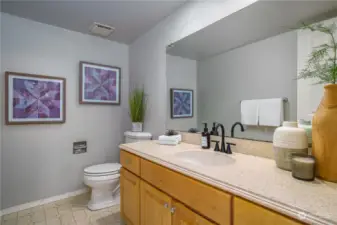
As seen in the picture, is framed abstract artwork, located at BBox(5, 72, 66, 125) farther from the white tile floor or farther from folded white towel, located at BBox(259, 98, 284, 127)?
folded white towel, located at BBox(259, 98, 284, 127)

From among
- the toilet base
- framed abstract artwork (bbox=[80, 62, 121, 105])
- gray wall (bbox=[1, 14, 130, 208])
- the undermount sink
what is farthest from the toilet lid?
the undermount sink

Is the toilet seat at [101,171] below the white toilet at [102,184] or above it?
above

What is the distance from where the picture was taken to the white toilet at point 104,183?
6.28 feet

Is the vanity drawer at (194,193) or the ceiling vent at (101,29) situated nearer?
the vanity drawer at (194,193)

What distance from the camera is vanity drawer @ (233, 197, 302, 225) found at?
584 millimetres

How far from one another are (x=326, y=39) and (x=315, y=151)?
61cm

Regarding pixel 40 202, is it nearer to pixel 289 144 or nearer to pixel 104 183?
pixel 104 183

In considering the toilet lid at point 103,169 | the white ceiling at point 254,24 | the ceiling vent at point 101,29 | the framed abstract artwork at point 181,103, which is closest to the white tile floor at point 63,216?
the toilet lid at point 103,169

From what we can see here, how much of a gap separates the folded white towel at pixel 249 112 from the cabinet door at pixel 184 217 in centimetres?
75

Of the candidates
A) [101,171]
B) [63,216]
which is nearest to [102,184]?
[101,171]

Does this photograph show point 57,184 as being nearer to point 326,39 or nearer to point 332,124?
point 332,124

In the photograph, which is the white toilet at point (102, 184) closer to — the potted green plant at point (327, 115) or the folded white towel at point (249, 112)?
the folded white towel at point (249, 112)

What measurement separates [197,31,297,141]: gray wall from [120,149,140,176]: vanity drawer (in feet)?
2.28

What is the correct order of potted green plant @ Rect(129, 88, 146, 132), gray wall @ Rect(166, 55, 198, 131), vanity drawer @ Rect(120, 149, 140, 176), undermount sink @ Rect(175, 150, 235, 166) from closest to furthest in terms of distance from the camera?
undermount sink @ Rect(175, 150, 235, 166)
vanity drawer @ Rect(120, 149, 140, 176)
gray wall @ Rect(166, 55, 198, 131)
potted green plant @ Rect(129, 88, 146, 132)
